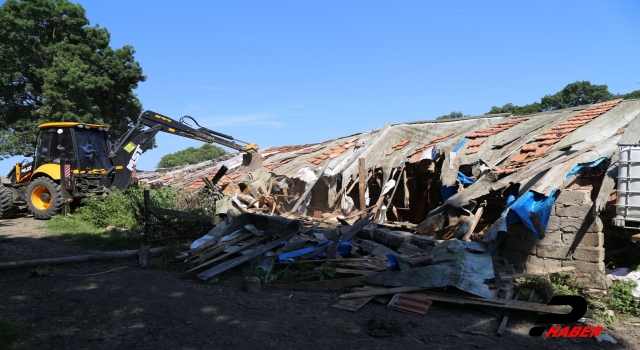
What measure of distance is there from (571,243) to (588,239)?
234 mm

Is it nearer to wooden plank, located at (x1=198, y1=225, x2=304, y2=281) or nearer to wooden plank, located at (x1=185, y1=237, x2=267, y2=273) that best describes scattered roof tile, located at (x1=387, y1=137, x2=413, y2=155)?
wooden plank, located at (x1=198, y1=225, x2=304, y2=281)

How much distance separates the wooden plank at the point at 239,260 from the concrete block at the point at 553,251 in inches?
169

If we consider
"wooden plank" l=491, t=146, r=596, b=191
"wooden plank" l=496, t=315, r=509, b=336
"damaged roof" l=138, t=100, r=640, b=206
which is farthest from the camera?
"damaged roof" l=138, t=100, r=640, b=206

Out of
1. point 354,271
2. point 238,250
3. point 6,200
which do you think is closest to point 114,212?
point 6,200

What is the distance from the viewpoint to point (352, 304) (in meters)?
6.18

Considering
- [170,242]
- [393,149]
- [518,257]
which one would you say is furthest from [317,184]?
[518,257]

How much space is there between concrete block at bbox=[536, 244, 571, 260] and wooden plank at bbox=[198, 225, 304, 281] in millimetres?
4294

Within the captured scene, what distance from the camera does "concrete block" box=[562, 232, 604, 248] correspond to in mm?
6676

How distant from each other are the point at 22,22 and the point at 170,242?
18600mm

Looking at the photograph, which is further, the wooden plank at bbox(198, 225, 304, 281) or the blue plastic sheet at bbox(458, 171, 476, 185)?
the blue plastic sheet at bbox(458, 171, 476, 185)

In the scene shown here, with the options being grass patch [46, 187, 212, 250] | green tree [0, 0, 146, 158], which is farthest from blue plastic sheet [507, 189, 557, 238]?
green tree [0, 0, 146, 158]

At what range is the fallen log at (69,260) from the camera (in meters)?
7.34

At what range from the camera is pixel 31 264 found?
7.52m

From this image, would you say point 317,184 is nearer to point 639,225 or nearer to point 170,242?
point 170,242
